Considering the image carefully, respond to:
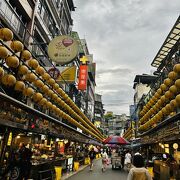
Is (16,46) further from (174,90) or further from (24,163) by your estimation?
(174,90)

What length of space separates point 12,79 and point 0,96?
951 millimetres

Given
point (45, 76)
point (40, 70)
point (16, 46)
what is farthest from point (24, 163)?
point (16, 46)

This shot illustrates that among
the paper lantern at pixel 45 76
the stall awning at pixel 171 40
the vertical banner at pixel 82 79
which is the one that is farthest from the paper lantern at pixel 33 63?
the vertical banner at pixel 82 79

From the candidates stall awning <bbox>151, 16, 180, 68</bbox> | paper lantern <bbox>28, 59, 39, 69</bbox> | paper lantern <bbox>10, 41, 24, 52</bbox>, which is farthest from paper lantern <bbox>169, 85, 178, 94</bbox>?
paper lantern <bbox>10, 41, 24, 52</bbox>

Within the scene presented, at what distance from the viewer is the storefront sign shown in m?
13.7

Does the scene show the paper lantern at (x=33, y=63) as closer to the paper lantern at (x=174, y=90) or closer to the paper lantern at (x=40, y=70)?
the paper lantern at (x=40, y=70)

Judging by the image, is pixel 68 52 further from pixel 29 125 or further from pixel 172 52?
pixel 172 52

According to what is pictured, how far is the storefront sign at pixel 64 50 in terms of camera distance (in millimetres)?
13688

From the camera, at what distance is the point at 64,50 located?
45.1 ft

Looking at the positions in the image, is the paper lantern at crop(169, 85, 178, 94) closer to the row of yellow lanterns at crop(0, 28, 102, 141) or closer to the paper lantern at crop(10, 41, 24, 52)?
the row of yellow lanterns at crop(0, 28, 102, 141)

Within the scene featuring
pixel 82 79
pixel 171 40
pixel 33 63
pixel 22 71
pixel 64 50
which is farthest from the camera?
pixel 82 79

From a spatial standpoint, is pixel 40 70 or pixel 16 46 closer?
pixel 16 46

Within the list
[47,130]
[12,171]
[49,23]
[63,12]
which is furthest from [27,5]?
[63,12]

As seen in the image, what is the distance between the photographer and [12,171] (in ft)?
36.7
